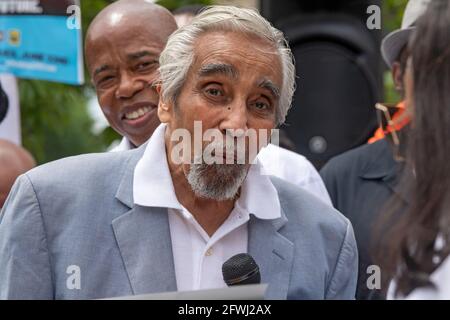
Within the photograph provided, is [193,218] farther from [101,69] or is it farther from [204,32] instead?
[101,69]

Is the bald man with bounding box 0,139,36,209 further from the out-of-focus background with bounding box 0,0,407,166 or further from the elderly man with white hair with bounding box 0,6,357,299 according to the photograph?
the out-of-focus background with bounding box 0,0,407,166

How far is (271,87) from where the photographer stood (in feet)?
10.8

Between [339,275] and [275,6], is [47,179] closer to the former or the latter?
[339,275]

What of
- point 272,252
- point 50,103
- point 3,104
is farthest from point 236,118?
point 50,103

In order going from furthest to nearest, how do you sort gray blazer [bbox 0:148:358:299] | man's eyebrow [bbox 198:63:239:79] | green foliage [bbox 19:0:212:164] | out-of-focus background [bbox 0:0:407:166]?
1. green foliage [bbox 19:0:212:164]
2. out-of-focus background [bbox 0:0:407:166]
3. man's eyebrow [bbox 198:63:239:79]
4. gray blazer [bbox 0:148:358:299]

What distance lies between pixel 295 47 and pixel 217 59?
11.1 feet

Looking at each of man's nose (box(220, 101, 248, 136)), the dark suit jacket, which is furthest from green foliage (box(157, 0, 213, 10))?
man's nose (box(220, 101, 248, 136))

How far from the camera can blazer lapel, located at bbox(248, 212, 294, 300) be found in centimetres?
327

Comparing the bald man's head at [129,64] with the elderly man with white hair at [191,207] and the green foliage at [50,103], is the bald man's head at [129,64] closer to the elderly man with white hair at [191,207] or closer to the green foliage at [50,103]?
the elderly man with white hair at [191,207]

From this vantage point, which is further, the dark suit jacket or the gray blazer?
the dark suit jacket

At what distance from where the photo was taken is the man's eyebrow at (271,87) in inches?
129

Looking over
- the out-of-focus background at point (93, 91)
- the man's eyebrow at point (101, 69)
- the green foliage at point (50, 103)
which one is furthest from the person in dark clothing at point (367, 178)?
the green foliage at point (50, 103)

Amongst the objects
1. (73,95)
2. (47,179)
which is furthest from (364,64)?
(73,95)

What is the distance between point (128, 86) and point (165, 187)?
1119 mm
